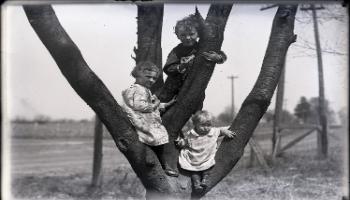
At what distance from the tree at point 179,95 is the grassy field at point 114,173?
108 centimetres

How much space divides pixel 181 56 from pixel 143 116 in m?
0.55

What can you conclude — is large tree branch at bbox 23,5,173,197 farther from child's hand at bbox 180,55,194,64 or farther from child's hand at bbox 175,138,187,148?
child's hand at bbox 180,55,194,64

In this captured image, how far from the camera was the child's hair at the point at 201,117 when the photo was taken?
2.94 metres

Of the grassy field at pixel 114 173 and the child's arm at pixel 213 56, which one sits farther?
the grassy field at pixel 114 173

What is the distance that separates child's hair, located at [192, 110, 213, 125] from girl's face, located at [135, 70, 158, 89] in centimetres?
40

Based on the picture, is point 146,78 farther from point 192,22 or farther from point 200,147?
point 200,147

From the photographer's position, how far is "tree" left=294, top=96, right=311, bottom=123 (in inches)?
166

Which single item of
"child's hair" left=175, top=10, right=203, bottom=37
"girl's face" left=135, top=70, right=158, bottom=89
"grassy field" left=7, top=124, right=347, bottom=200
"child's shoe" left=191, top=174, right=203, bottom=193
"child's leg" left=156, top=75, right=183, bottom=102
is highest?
"child's hair" left=175, top=10, right=203, bottom=37

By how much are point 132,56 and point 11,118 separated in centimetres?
105

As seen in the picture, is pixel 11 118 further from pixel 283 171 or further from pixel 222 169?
pixel 283 171

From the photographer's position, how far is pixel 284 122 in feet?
18.3

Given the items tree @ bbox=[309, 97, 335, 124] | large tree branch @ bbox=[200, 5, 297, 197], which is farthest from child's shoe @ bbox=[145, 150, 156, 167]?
tree @ bbox=[309, 97, 335, 124]

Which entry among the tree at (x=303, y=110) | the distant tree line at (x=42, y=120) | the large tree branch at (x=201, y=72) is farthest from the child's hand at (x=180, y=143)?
the tree at (x=303, y=110)

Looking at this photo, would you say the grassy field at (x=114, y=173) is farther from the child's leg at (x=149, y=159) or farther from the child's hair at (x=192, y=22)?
the child's hair at (x=192, y=22)
